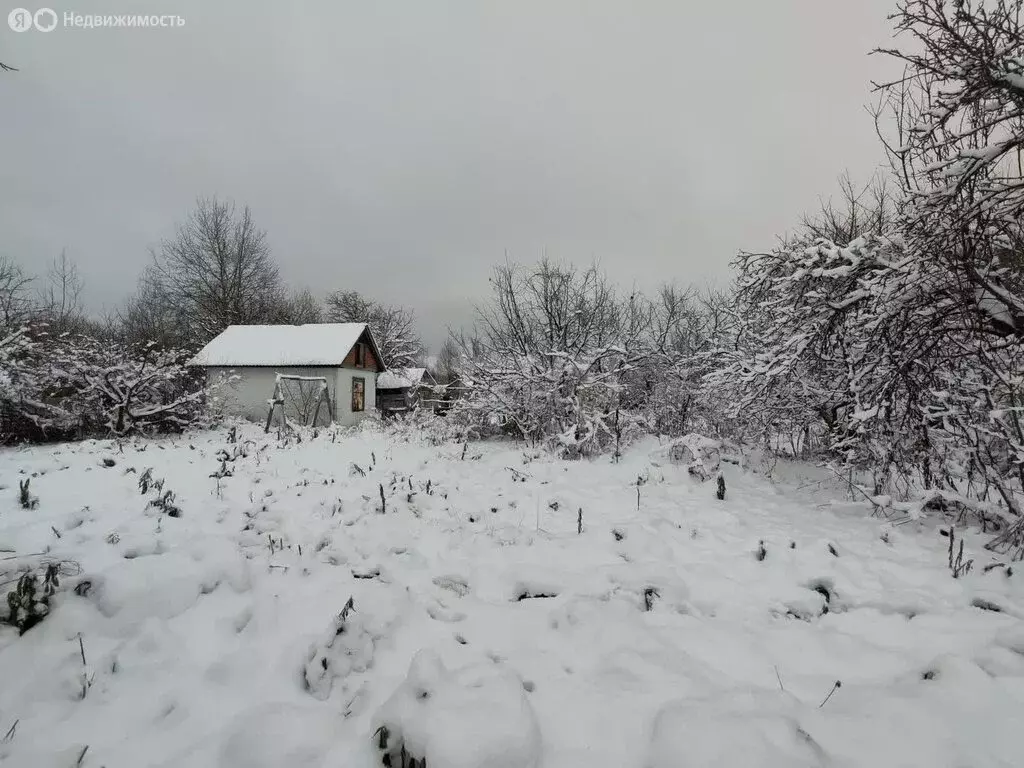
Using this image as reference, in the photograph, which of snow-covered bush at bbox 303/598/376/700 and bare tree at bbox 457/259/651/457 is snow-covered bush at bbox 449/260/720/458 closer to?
bare tree at bbox 457/259/651/457

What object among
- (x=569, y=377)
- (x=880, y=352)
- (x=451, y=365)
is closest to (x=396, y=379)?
(x=451, y=365)

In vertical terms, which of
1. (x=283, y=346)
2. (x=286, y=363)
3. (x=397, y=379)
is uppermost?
(x=283, y=346)

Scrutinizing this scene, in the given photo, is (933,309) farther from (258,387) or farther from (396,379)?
(396,379)

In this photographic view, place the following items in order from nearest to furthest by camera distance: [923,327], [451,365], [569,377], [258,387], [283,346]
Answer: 1. [923,327]
2. [569,377]
3. [451,365]
4. [258,387]
5. [283,346]

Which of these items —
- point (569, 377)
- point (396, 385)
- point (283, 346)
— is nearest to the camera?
point (569, 377)

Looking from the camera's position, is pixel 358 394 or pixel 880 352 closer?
pixel 880 352

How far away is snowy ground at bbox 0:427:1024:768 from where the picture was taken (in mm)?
1659

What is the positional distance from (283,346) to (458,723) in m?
22.9

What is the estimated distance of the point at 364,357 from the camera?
24047mm

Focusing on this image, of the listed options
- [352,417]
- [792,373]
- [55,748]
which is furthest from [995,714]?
[352,417]

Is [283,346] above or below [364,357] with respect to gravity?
above

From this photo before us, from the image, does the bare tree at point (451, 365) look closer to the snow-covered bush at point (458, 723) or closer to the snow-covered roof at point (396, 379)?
the snow-covered roof at point (396, 379)

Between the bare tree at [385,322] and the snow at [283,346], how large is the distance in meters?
11.3

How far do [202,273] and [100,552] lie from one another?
30.8 metres
